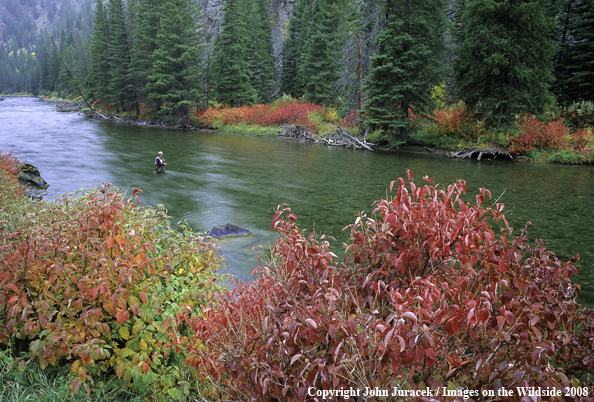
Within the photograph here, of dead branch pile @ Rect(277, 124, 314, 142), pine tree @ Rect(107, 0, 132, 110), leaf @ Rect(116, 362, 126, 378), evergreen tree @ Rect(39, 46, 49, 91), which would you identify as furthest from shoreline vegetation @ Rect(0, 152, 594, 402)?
evergreen tree @ Rect(39, 46, 49, 91)

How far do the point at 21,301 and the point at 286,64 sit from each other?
2141 inches

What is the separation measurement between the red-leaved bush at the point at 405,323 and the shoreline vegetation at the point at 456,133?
22322 mm

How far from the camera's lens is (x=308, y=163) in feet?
72.0

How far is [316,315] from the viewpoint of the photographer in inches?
103

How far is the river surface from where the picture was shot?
1052 centimetres

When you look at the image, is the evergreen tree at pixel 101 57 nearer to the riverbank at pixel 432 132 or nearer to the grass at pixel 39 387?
the riverbank at pixel 432 132

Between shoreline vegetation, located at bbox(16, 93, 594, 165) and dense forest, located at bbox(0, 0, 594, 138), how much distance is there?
1.08m

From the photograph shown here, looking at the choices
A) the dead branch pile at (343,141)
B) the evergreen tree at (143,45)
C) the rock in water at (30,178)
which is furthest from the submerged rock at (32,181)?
the evergreen tree at (143,45)

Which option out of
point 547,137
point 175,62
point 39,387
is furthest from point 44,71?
point 39,387

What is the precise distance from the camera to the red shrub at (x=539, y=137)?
72.8ft

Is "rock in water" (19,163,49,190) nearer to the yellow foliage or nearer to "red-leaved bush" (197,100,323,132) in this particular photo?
"red-leaved bush" (197,100,323,132)

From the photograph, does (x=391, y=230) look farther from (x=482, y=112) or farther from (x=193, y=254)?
(x=482, y=112)

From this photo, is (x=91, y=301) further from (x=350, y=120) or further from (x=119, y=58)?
(x=119, y=58)

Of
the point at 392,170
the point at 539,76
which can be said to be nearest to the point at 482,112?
the point at 539,76
